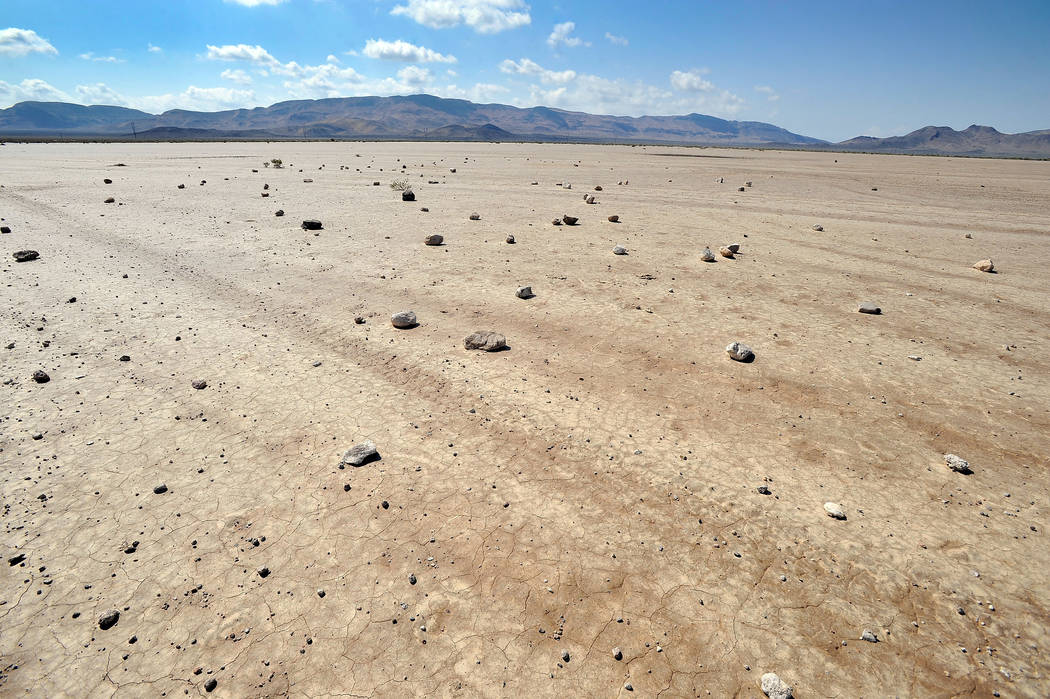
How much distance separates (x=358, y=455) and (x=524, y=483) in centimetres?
159

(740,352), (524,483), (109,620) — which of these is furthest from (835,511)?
(109,620)

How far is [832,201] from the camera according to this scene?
2017cm

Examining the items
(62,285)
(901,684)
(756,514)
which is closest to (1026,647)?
(901,684)

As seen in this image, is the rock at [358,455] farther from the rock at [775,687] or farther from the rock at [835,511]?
the rock at [835,511]

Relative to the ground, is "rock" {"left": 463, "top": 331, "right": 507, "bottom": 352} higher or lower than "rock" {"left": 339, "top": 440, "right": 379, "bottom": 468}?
higher

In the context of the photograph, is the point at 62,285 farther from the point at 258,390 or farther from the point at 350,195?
the point at 350,195

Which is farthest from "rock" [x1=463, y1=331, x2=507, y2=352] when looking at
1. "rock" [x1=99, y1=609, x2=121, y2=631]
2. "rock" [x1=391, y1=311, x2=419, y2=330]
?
"rock" [x1=99, y1=609, x2=121, y2=631]

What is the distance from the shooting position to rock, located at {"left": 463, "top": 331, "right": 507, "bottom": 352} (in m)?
6.87

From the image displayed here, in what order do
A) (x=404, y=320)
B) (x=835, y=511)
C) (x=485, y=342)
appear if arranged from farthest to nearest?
(x=404, y=320) → (x=485, y=342) → (x=835, y=511)

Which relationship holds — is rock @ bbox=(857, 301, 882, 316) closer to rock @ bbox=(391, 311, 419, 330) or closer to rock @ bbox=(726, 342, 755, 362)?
rock @ bbox=(726, 342, 755, 362)

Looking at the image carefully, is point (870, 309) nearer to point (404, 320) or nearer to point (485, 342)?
point (485, 342)

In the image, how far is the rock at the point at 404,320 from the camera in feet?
24.7

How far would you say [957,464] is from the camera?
181 inches

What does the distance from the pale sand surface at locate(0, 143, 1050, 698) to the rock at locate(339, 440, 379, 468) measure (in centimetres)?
10
